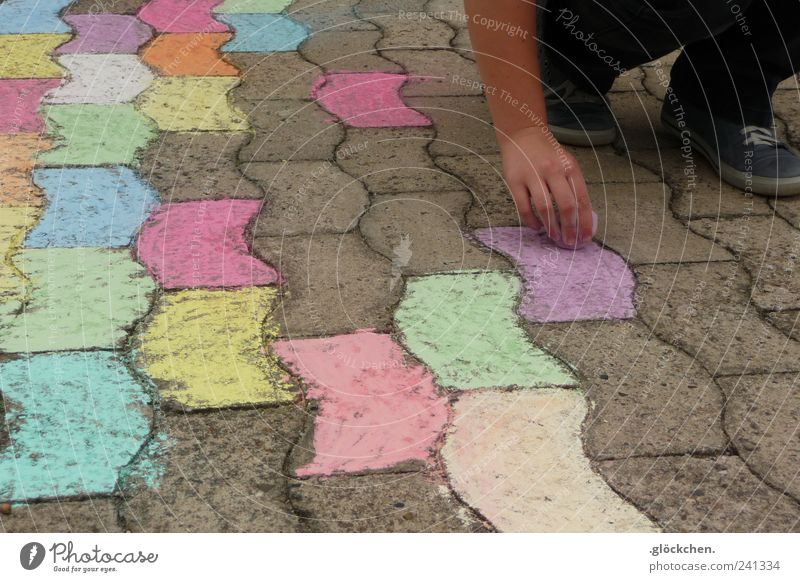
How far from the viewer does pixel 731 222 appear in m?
1.61

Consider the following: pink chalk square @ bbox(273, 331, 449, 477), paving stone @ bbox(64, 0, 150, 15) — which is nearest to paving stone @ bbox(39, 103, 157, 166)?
paving stone @ bbox(64, 0, 150, 15)

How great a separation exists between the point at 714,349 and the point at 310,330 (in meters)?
0.46

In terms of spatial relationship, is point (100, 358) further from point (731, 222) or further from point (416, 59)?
point (416, 59)

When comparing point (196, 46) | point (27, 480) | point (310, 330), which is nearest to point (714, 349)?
point (310, 330)

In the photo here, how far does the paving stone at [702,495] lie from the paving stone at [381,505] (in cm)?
16

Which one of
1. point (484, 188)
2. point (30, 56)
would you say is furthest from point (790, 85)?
point (30, 56)

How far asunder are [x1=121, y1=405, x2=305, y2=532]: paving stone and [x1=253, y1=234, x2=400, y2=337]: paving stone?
0.61 feet

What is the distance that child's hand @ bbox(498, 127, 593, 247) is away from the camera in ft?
4.86

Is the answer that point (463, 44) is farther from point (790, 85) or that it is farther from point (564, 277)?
point (564, 277)

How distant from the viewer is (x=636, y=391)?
1.22 m

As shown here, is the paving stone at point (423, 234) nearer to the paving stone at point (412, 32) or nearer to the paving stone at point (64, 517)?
the paving stone at point (64, 517)

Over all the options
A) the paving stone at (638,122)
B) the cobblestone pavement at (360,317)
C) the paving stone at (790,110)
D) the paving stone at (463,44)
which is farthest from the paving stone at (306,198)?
the paving stone at (790,110)
